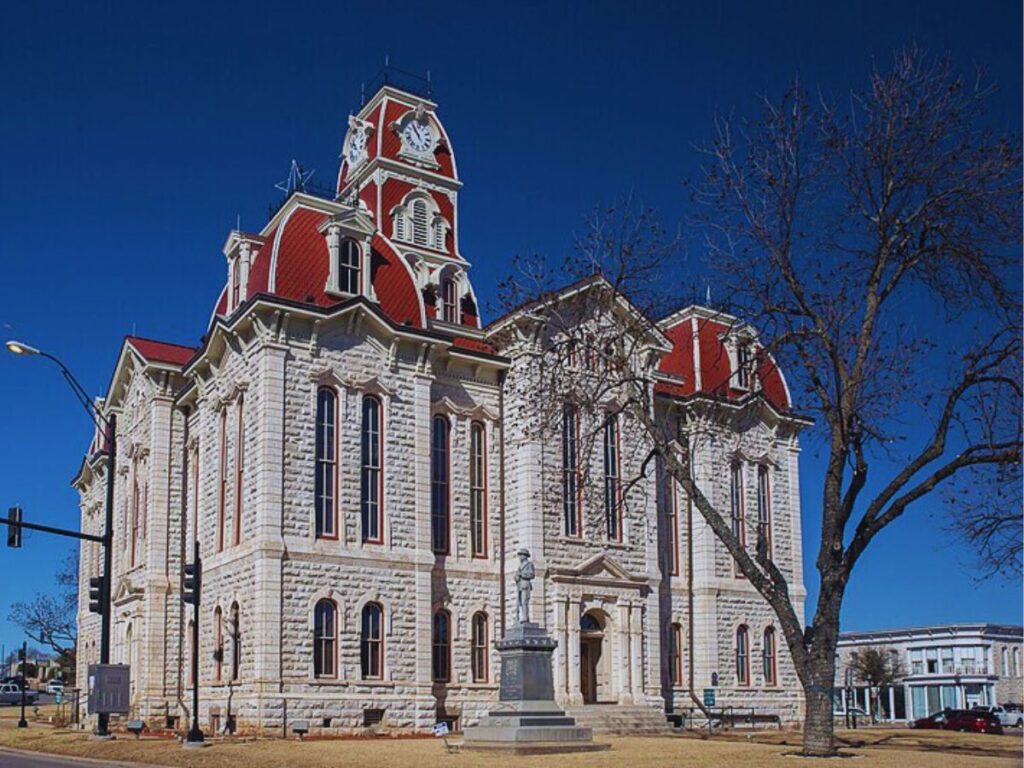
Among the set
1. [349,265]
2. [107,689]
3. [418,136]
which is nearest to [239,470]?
[349,265]

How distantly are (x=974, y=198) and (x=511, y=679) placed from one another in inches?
600

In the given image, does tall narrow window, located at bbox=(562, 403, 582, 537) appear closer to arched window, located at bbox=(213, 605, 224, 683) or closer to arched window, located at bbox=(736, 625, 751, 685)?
arched window, located at bbox=(736, 625, 751, 685)

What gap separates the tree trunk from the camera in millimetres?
24266

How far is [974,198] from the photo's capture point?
2516 cm

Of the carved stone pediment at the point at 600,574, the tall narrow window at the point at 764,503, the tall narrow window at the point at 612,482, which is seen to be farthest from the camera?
the tall narrow window at the point at 764,503

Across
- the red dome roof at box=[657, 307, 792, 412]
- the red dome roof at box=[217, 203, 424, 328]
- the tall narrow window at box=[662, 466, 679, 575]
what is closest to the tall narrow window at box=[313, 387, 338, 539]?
the red dome roof at box=[217, 203, 424, 328]

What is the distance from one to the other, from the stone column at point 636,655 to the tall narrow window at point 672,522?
13.5 ft

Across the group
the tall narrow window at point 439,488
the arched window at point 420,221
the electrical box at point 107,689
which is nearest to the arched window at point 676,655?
the tall narrow window at point 439,488

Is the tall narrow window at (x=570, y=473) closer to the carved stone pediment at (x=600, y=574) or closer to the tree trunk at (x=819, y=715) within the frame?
the carved stone pediment at (x=600, y=574)

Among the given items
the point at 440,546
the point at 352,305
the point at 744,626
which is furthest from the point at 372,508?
the point at 744,626

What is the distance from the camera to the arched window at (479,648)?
4059 centimetres

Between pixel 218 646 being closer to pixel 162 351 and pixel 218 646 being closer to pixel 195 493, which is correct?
pixel 195 493

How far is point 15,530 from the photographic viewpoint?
32.2 meters

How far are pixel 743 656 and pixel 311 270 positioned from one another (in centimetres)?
2201
